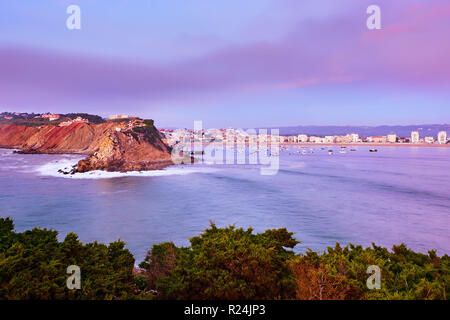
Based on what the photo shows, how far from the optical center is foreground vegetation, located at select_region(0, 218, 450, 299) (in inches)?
226

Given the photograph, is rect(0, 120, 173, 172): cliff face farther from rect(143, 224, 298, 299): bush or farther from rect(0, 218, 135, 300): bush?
rect(143, 224, 298, 299): bush

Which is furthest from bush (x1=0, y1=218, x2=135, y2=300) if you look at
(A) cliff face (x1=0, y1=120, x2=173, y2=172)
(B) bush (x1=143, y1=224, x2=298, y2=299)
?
(A) cliff face (x1=0, y1=120, x2=173, y2=172)

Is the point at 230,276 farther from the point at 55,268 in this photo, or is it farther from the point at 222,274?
the point at 55,268

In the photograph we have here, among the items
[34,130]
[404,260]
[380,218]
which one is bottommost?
[380,218]

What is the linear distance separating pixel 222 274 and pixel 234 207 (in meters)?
24.7

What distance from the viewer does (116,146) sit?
60062 millimetres

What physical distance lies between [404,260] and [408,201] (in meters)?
29.8

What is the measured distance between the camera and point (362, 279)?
637 centimetres

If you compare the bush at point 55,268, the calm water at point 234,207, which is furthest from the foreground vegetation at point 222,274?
the calm water at point 234,207

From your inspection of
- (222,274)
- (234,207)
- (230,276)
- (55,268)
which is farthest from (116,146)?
(230,276)

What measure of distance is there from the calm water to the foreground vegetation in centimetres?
1012

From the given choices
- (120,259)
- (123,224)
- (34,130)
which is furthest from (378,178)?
(34,130)

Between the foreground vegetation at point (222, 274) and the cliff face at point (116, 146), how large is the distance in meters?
51.6
